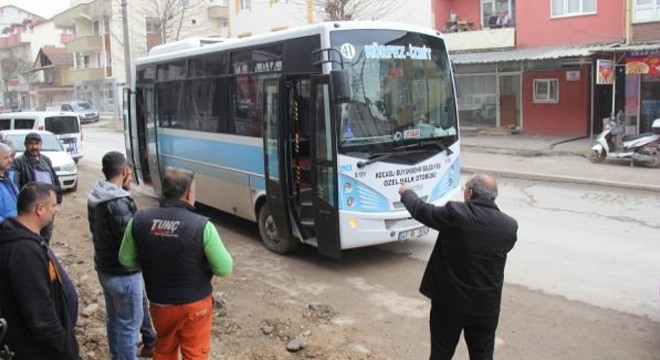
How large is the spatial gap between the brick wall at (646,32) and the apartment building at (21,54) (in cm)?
6568

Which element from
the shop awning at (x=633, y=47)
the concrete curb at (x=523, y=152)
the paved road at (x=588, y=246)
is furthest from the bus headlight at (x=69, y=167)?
the shop awning at (x=633, y=47)

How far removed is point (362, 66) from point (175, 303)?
172 inches

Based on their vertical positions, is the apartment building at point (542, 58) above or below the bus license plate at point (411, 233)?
above

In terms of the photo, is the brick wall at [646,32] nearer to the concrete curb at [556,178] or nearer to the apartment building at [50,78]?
the concrete curb at [556,178]

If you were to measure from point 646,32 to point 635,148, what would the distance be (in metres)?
5.40

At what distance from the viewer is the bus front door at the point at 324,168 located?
7305 mm

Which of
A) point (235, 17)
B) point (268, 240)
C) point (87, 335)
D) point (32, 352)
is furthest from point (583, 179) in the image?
point (235, 17)

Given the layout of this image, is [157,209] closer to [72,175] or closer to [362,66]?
[362,66]

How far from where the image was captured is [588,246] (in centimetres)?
855

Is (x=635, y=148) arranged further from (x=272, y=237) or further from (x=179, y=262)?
(x=179, y=262)

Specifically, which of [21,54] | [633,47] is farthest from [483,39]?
[21,54]

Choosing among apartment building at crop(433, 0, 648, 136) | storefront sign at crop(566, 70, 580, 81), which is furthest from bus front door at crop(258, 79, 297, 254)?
storefront sign at crop(566, 70, 580, 81)

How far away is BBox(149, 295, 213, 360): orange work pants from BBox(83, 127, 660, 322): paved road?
13.9ft

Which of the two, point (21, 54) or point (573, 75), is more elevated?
point (21, 54)
